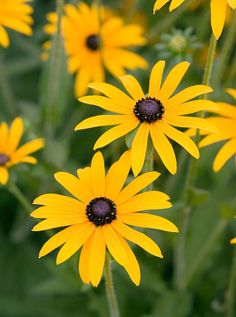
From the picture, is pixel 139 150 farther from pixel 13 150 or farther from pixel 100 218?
pixel 13 150

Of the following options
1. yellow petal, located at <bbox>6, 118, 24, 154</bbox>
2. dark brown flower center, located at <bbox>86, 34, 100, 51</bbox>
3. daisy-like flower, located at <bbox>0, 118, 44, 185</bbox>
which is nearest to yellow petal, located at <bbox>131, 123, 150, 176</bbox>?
daisy-like flower, located at <bbox>0, 118, 44, 185</bbox>

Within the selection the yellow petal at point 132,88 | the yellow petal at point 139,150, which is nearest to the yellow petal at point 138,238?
the yellow petal at point 139,150

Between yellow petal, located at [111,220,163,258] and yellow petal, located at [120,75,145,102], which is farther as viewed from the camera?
yellow petal, located at [120,75,145,102]

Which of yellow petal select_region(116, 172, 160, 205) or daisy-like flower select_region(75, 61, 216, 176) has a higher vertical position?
daisy-like flower select_region(75, 61, 216, 176)

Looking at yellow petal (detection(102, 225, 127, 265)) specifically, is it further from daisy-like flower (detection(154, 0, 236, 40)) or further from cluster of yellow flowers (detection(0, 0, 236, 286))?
daisy-like flower (detection(154, 0, 236, 40))

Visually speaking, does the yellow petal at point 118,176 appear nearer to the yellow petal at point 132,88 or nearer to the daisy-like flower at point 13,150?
the yellow petal at point 132,88

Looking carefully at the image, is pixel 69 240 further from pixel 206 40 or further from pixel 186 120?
pixel 206 40
